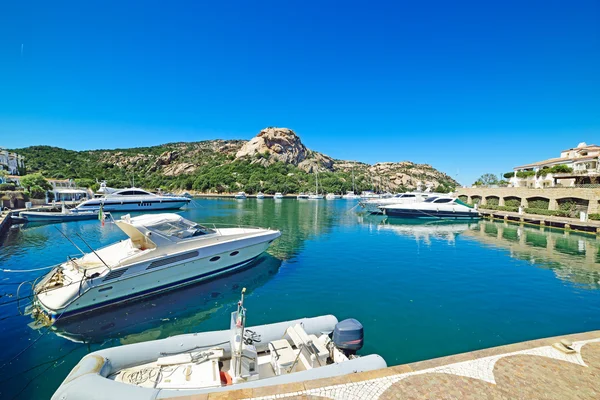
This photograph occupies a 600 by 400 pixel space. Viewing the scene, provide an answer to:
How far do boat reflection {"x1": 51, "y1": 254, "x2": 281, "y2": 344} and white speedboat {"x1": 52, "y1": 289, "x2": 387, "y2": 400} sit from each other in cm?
266

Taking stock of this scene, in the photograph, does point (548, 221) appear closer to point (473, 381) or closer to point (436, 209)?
point (436, 209)

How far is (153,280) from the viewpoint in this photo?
34.2 ft

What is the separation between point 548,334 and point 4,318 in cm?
1720

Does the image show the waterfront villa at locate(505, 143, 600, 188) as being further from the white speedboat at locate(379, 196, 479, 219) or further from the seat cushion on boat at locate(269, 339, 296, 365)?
the seat cushion on boat at locate(269, 339, 296, 365)

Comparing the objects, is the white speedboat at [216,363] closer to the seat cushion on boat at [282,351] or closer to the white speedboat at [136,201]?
the seat cushion on boat at [282,351]

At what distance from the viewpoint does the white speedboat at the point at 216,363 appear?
4578mm

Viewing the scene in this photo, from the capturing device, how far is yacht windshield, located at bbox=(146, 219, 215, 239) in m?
10.9

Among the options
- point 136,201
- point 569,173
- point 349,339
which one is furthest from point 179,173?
point 349,339

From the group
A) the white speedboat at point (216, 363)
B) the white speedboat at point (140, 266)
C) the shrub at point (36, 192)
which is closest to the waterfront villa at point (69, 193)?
the shrub at point (36, 192)

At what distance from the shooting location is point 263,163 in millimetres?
135250

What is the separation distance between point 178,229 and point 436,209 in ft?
115

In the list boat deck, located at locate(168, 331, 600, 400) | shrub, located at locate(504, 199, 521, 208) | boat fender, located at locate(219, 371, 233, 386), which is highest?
shrub, located at locate(504, 199, 521, 208)

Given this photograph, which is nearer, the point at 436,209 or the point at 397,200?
the point at 436,209

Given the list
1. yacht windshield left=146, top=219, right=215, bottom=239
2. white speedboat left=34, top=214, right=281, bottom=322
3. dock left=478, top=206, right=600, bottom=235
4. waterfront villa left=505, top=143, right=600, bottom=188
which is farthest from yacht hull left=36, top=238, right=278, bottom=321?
waterfront villa left=505, top=143, right=600, bottom=188
